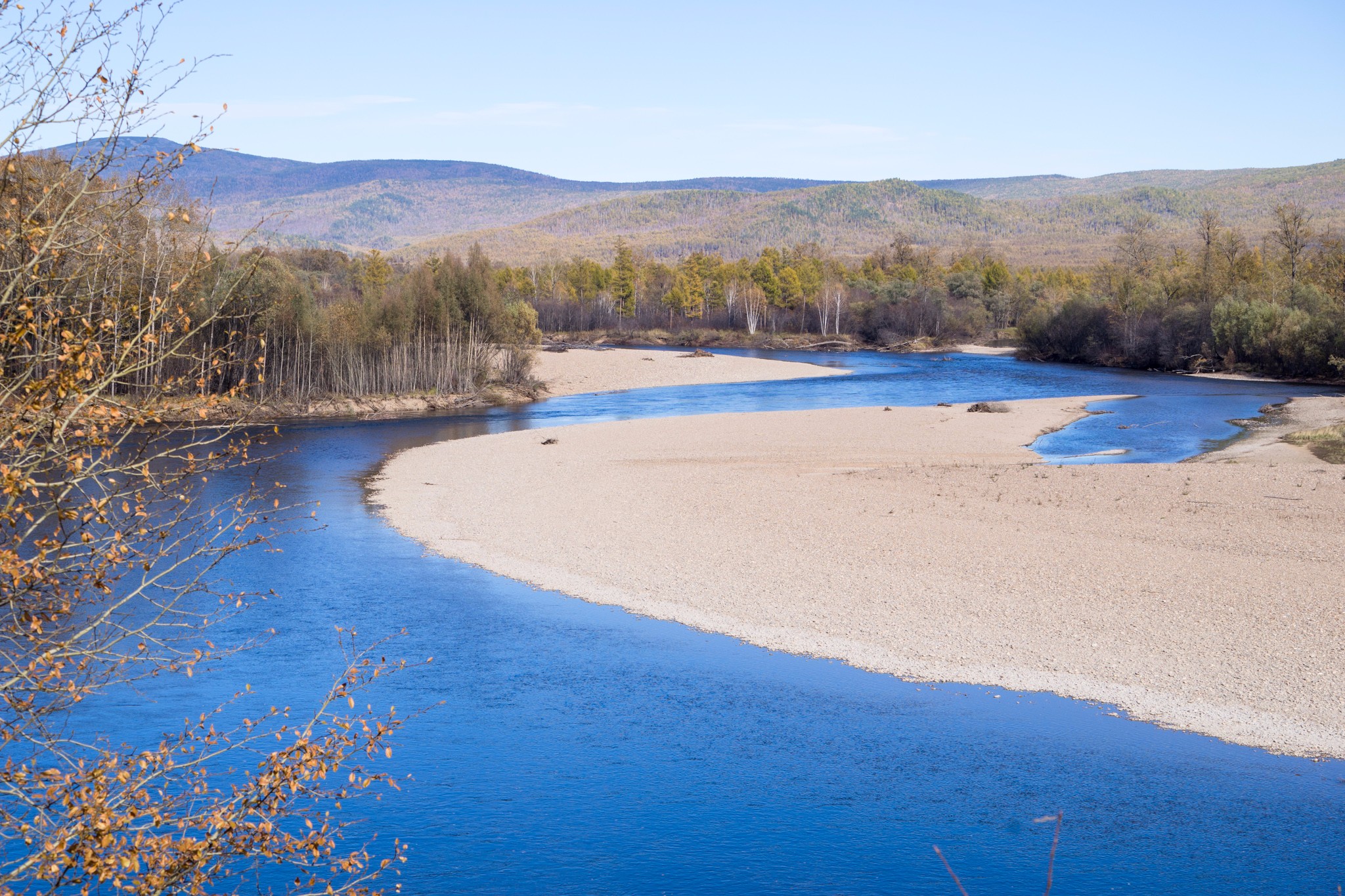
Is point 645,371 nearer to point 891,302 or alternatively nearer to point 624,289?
point 891,302

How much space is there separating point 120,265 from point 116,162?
489 millimetres

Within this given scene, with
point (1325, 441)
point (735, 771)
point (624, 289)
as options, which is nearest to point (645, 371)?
point (1325, 441)

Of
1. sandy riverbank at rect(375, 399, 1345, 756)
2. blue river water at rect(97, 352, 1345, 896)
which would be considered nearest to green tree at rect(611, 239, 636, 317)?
sandy riverbank at rect(375, 399, 1345, 756)

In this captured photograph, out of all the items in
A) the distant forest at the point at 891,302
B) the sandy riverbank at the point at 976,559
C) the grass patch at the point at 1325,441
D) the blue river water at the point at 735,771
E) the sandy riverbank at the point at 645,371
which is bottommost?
the blue river water at the point at 735,771

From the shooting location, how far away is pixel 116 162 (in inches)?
173

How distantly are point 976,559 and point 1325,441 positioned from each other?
15039 millimetres

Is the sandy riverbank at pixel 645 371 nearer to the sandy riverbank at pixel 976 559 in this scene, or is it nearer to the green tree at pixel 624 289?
the sandy riverbank at pixel 976 559

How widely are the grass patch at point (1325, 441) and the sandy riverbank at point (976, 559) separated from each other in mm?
788

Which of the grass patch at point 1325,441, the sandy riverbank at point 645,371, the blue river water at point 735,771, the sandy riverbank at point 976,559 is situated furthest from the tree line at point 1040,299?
the blue river water at point 735,771

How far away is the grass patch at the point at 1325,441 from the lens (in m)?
22.8

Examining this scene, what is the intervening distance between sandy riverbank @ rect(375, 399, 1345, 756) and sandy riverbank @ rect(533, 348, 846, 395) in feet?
90.9

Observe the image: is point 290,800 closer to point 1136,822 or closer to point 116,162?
point 116,162

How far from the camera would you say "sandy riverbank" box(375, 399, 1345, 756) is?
1133cm

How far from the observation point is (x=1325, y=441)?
25.0m
